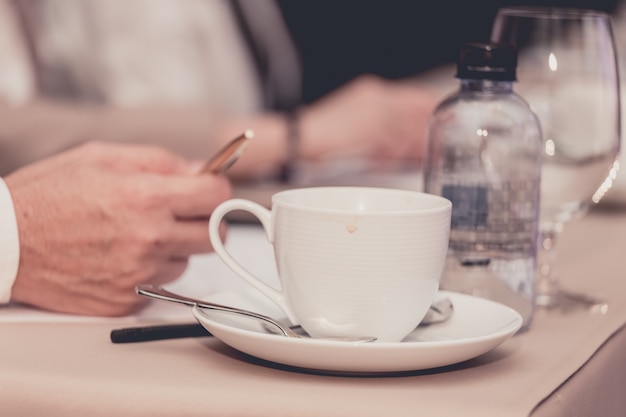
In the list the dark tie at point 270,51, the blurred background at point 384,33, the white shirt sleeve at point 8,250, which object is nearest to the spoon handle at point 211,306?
the white shirt sleeve at point 8,250

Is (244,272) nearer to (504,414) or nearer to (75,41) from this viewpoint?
(504,414)

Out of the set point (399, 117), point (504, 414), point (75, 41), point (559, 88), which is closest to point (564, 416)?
point (504, 414)

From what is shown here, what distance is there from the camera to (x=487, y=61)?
0.60 meters

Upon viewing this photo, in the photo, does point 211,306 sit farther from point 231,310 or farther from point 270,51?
point 270,51

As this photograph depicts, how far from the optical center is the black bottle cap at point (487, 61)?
591 mm

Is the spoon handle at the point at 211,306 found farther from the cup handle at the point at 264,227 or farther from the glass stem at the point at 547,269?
the glass stem at the point at 547,269

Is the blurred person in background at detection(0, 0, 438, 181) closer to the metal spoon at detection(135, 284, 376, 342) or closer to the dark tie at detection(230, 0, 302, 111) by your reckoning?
the dark tie at detection(230, 0, 302, 111)

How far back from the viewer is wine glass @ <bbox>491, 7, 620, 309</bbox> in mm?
680

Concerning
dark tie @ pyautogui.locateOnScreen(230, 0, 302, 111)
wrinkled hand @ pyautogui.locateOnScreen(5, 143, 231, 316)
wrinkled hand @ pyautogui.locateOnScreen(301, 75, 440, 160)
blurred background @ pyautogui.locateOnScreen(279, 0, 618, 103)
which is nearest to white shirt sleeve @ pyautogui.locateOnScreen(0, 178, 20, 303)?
wrinkled hand @ pyautogui.locateOnScreen(5, 143, 231, 316)

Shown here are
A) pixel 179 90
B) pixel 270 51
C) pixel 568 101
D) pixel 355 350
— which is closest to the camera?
pixel 355 350

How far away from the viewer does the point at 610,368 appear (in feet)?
1.78

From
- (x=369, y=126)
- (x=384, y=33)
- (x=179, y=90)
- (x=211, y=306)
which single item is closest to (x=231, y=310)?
(x=211, y=306)

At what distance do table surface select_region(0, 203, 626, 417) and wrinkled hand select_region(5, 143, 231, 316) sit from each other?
21mm

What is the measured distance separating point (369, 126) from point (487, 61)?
130cm
